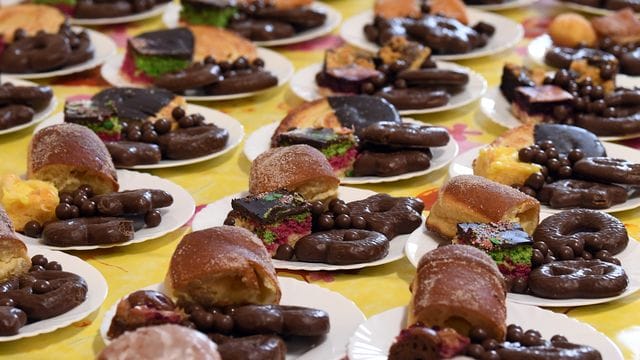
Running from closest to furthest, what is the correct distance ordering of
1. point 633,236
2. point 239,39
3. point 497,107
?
point 633,236 → point 497,107 → point 239,39

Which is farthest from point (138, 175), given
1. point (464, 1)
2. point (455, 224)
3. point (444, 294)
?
point (464, 1)

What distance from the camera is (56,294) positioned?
8.14 ft

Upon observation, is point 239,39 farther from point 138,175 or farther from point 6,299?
point 6,299

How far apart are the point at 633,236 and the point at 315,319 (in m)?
1.13

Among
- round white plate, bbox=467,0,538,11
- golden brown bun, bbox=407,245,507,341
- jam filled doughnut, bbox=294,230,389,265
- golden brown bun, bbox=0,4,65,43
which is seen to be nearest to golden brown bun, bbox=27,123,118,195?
jam filled doughnut, bbox=294,230,389,265

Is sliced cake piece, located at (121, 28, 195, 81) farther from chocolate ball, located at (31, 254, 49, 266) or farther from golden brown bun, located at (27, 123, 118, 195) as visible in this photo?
chocolate ball, located at (31, 254, 49, 266)

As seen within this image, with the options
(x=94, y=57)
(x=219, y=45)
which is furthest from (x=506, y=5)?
(x=94, y=57)

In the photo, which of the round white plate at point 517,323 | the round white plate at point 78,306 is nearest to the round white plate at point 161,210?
the round white plate at point 78,306

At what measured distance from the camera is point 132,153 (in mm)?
3414

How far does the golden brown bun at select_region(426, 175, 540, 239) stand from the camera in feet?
9.18

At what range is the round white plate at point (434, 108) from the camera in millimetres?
3947

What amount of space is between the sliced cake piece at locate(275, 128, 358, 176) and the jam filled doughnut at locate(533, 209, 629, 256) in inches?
28.2

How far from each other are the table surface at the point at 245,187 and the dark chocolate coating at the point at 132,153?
91mm

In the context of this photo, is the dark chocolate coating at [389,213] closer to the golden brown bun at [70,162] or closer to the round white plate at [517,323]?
the round white plate at [517,323]
